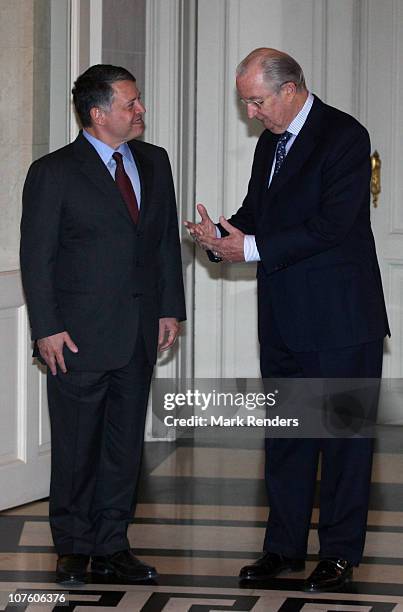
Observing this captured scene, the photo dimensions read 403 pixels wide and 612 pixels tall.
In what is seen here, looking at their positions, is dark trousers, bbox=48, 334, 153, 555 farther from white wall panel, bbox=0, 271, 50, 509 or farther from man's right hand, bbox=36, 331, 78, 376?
white wall panel, bbox=0, 271, 50, 509

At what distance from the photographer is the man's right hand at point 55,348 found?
373 cm

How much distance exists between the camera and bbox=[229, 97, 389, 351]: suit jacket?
3.69 metres

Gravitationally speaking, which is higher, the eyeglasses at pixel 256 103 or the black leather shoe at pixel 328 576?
the eyeglasses at pixel 256 103

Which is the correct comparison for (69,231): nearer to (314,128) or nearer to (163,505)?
(314,128)

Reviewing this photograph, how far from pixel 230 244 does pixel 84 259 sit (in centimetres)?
44

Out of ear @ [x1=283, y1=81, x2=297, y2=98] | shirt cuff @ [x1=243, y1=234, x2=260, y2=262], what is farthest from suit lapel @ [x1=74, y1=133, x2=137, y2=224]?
ear @ [x1=283, y1=81, x2=297, y2=98]

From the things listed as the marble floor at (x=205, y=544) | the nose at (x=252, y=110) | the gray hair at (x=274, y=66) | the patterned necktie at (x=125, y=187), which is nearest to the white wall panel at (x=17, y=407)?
the marble floor at (x=205, y=544)

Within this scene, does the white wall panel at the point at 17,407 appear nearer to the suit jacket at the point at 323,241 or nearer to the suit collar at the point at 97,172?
the suit collar at the point at 97,172

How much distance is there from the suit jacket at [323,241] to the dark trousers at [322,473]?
71 mm

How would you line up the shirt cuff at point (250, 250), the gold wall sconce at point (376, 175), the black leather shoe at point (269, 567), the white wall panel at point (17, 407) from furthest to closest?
the gold wall sconce at point (376, 175) → the white wall panel at point (17, 407) → the black leather shoe at point (269, 567) → the shirt cuff at point (250, 250)

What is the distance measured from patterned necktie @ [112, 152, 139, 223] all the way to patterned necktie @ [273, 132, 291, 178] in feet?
1.43

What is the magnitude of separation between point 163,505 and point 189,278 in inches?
62.4

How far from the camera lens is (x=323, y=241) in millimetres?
3689

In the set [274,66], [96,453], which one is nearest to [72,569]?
[96,453]
